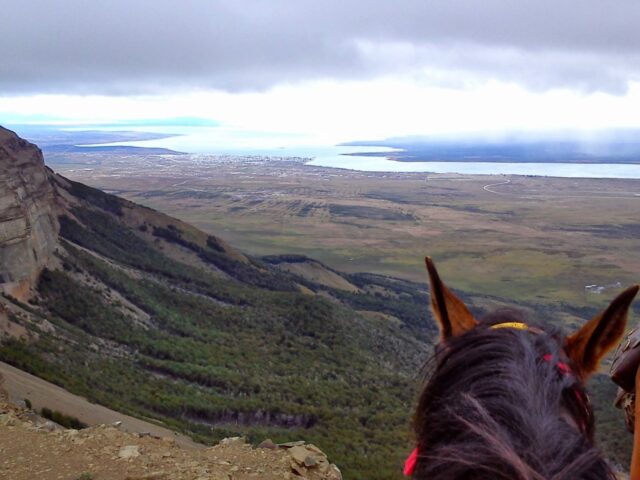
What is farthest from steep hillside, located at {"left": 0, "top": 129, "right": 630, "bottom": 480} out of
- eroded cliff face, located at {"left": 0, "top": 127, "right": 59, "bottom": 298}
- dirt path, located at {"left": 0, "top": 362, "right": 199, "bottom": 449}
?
dirt path, located at {"left": 0, "top": 362, "right": 199, "bottom": 449}

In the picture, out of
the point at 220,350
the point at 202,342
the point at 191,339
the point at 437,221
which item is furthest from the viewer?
the point at 437,221

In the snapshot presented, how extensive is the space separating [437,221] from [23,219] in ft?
307

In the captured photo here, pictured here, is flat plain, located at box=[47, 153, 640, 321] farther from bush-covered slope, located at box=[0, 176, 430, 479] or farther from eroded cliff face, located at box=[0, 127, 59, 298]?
eroded cliff face, located at box=[0, 127, 59, 298]

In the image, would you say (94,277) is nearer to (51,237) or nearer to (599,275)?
(51,237)

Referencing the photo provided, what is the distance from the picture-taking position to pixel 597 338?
2.01m

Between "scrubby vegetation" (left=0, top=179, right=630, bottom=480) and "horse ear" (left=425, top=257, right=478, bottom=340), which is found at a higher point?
"horse ear" (left=425, top=257, right=478, bottom=340)

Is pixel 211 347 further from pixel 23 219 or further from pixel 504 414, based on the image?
pixel 504 414

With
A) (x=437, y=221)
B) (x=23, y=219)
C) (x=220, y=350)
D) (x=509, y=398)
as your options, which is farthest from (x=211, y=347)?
(x=437, y=221)

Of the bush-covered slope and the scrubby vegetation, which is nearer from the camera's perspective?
the scrubby vegetation

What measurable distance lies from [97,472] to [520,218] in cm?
11865

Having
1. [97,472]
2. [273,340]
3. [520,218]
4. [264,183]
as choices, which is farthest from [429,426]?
[264,183]

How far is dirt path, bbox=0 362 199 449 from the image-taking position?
1341 centimetres

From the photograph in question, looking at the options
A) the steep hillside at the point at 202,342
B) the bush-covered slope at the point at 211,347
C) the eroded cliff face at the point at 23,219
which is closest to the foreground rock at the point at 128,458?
the bush-covered slope at the point at 211,347

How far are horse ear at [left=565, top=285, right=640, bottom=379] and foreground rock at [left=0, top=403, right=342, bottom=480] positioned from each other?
619 cm
